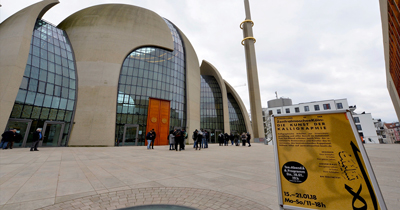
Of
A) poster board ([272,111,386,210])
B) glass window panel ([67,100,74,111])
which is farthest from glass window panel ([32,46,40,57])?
poster board ([272,111,386,210])

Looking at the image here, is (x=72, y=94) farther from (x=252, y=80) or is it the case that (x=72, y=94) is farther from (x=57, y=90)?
(x=252, y=80)

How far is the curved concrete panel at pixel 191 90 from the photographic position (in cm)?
2736

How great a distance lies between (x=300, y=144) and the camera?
235cm

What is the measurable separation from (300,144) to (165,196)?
2.77m

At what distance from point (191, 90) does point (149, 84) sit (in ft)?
24.9

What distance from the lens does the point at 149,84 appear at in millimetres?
24656

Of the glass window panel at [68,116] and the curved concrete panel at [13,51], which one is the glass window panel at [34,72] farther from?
the glass window panel at [68,116]

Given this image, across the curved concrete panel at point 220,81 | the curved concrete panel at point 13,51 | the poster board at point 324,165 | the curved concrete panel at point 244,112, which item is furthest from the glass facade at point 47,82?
the curved concrete panel at point 244,112

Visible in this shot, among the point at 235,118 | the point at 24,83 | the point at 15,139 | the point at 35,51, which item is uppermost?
the point at 35,51

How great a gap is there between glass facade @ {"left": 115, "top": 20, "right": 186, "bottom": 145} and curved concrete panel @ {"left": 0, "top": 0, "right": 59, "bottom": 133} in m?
9.46

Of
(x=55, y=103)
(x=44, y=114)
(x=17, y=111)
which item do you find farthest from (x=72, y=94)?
(x=17, y=111)

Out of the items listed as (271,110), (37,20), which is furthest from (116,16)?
(271,110)

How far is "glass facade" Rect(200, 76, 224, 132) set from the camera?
38312 mm

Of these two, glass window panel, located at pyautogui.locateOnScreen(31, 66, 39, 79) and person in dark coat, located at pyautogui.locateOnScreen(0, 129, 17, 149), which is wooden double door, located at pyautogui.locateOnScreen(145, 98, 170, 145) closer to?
glass window panel, located at pyautogui.locateOnScreen(31, 66, 39, 79)
